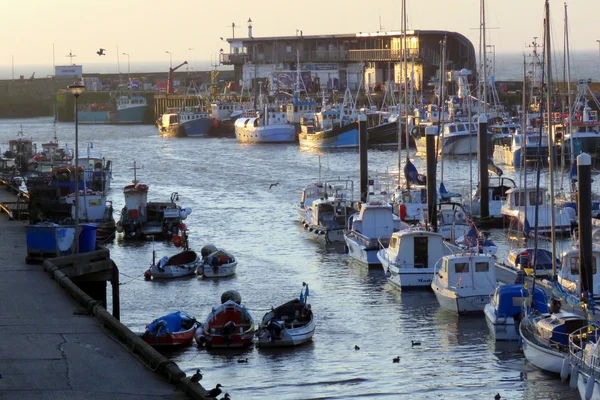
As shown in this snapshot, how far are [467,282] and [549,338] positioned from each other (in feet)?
20.2

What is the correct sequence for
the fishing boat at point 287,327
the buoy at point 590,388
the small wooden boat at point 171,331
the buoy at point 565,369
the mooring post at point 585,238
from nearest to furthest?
1. the buoy at point 590,388
2. the buoy at point 565,369
3. the small wooden boat at point 171,331
4. the fishing boat at point 287,327
5. the mooring post at point 585,238

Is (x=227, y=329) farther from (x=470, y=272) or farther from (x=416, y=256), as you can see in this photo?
(x=416, y=256)

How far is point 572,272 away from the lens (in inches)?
1096

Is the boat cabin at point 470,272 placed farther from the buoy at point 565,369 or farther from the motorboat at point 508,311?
the buoy at point 565,369

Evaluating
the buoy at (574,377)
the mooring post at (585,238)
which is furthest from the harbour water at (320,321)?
the mooring post at (585,238)

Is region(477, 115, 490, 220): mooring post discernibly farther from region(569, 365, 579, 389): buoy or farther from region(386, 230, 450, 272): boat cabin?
region(569, 365, 579, 389): buoy

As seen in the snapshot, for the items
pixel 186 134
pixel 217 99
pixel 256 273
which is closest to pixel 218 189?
pixel 256 273

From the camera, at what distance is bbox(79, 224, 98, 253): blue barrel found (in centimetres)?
2575

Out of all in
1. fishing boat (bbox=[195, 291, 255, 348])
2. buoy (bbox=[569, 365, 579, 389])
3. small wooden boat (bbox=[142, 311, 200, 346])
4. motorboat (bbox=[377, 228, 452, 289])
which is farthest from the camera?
motorboat (bbox=[377, 228, 452, 289])

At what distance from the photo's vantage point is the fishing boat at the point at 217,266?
1367 inches

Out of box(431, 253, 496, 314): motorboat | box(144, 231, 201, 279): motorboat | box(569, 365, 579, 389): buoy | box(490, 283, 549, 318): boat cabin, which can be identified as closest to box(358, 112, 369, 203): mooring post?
box(144, 231, 201, 279): motorboat

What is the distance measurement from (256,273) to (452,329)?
9.41 m

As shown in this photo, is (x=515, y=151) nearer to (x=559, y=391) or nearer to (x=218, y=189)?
(x=218, y=189)

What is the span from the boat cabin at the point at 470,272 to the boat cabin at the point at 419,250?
336cm
